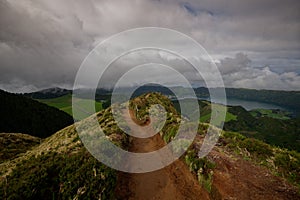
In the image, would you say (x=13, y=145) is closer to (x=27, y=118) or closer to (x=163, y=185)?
(x=163, y=185)

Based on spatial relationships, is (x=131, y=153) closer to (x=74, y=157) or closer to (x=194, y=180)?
(x=74, y=157)

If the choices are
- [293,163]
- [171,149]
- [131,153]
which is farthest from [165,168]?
[293,163]

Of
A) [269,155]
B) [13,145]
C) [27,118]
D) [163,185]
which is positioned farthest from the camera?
[27,118]

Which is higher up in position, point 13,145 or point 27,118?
point 13,145

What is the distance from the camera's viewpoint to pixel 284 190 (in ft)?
37.0

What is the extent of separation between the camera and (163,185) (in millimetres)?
13961

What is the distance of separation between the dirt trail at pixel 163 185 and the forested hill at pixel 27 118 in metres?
82.0

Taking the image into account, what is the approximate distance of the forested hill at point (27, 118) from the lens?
84.3 m

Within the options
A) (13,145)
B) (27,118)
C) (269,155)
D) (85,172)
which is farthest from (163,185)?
(27,118)

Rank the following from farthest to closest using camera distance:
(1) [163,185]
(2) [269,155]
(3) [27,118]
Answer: (3) [27,118] → (2) [269,155] → (1) [163,185]

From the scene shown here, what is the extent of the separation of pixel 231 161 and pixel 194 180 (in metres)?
2.95

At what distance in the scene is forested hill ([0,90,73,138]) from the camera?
84.3 m

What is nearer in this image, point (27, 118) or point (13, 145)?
point (13, 145)

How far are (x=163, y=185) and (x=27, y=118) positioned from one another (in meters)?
92.8
